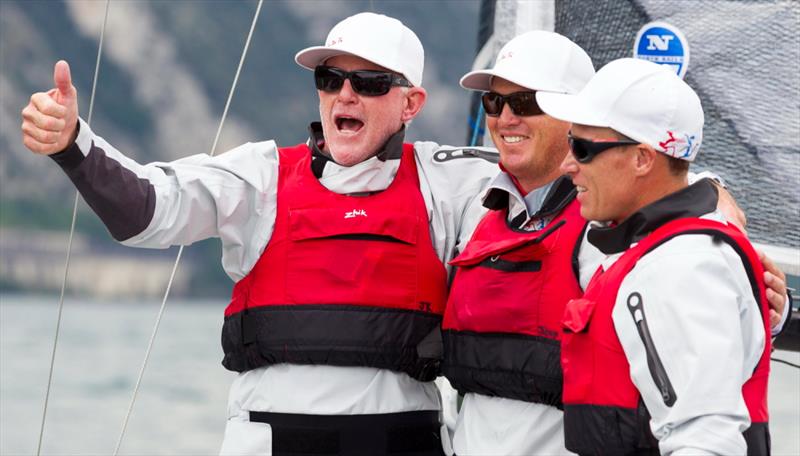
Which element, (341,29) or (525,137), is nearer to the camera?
(525,137)

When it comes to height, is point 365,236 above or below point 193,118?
above

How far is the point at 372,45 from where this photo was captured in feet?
7.57

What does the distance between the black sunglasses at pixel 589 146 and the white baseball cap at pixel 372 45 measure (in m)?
0.61

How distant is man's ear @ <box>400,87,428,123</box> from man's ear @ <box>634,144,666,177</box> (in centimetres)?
74

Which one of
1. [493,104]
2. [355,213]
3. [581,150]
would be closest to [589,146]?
[581,150]

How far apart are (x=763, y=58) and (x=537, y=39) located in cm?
127

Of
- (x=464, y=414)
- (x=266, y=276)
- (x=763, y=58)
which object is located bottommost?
(x=464, y=414)

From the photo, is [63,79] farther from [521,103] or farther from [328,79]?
[521,103]

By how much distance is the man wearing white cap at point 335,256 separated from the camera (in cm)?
223

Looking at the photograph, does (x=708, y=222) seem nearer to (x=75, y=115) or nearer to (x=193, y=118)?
(x=75, y=115)

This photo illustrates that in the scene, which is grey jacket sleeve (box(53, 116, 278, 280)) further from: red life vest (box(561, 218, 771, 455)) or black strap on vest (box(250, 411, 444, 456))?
red life vest (box(561, 218, 771, 455))

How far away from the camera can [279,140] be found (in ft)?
58.4

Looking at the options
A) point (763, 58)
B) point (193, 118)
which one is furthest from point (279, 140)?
point (763, 58)

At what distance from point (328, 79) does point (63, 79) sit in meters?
0.58
